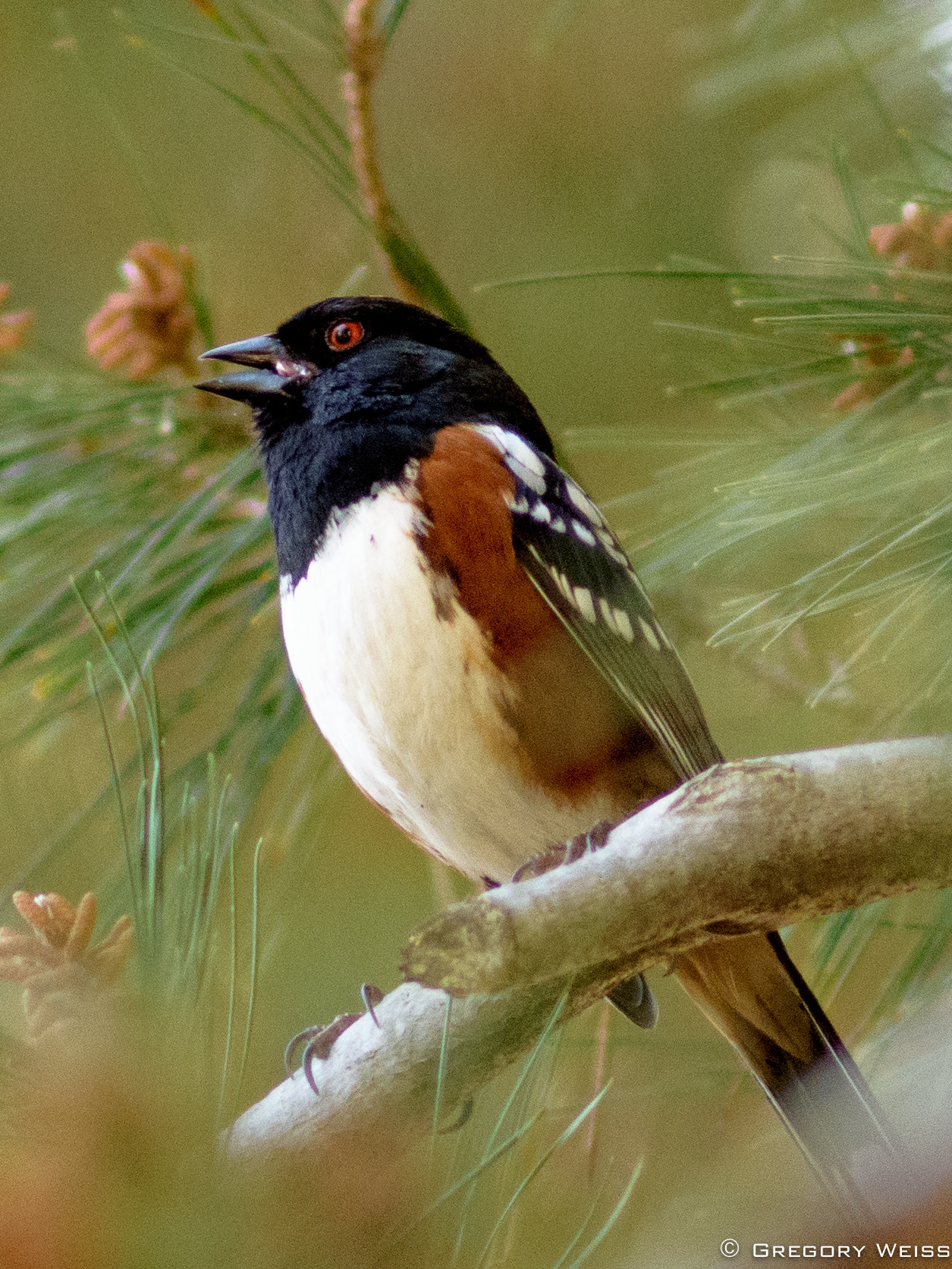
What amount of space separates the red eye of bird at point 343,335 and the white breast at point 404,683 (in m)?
0.27

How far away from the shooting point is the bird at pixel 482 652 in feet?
3.69

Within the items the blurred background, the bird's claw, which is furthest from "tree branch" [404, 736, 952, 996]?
the bird's claw

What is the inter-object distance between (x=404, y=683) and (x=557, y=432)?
29.4 inches

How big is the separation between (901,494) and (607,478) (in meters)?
0.97

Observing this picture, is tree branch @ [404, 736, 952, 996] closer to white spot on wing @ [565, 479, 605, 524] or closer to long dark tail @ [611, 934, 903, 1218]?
long dark tail @ [611, 934, 903, 1218]

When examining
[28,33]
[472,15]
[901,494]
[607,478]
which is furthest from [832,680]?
[28,33]

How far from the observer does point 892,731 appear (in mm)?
1136

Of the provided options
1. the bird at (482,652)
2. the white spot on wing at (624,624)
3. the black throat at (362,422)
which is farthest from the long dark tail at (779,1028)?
the black throat at (362,422)

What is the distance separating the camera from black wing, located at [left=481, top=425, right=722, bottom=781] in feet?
3.93

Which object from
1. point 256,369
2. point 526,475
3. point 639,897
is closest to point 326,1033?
point 639,897

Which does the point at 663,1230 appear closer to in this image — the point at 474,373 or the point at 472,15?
the point at 474,373

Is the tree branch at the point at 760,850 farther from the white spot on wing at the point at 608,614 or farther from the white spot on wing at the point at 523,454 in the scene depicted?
the white spot on wing at the point at 523,454

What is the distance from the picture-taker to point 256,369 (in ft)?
4.40

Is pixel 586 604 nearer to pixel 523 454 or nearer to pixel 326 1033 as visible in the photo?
pixel 523 454
